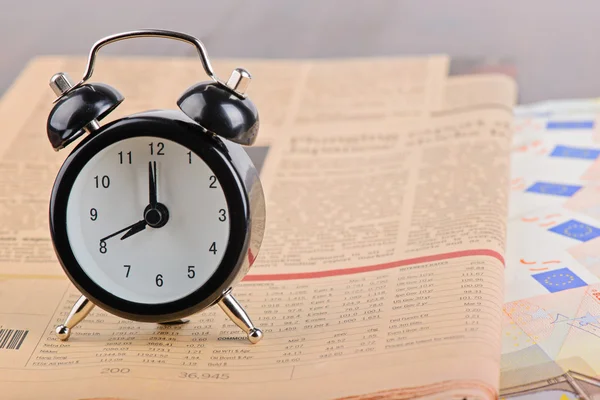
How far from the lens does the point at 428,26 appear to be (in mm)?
2035

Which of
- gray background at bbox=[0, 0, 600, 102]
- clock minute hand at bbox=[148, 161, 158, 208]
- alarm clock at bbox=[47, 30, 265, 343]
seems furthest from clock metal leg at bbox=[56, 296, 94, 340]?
gray background at bbox=[0, 0, 600, 102]

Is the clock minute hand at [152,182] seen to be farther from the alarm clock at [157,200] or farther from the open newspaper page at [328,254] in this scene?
the open newspaper page at [328,254]

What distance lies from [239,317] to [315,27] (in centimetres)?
134

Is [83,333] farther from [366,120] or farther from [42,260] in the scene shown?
[366,120]

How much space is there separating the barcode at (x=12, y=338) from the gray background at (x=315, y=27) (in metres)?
1.23

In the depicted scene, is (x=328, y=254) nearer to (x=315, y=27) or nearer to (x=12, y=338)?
(x=12, y=338)

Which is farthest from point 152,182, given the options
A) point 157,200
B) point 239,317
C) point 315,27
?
point 315,27

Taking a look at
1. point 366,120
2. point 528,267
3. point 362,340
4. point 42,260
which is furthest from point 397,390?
point 366,120

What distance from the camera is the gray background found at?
2000 millimetres

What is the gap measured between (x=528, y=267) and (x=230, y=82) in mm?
466

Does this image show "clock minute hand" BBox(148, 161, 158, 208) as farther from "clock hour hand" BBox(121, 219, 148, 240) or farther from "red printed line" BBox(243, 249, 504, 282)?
"red printed line" BBox(243, 249, 504, 282)

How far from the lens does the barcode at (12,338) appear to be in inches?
34.0

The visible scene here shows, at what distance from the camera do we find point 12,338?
0.88 meters

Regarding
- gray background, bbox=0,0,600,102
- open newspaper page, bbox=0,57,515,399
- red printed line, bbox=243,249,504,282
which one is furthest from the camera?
gray background, bbox=0,0,600,102
